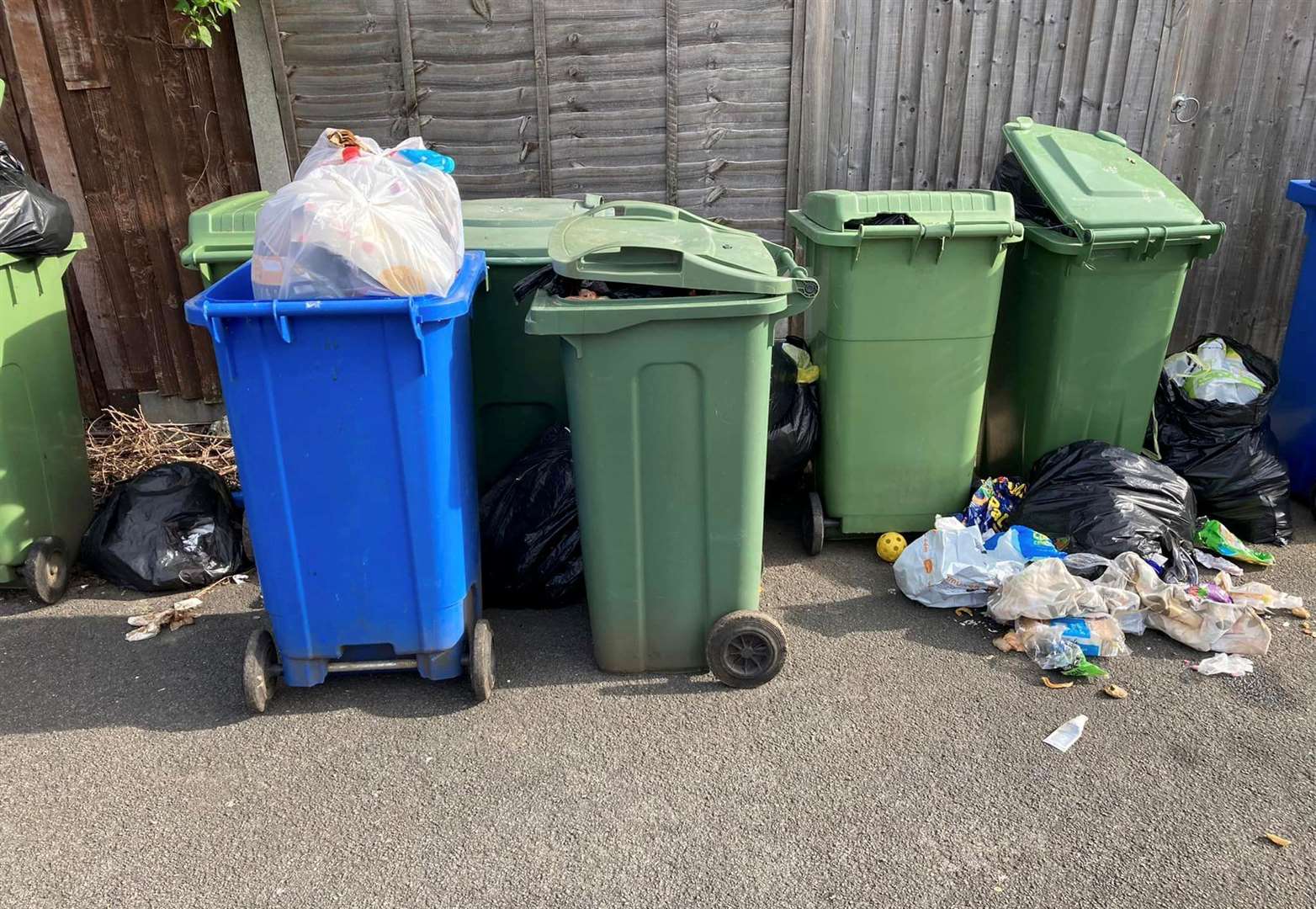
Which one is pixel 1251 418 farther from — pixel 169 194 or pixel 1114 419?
pixel 169 194

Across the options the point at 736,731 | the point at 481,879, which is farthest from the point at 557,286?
the point at 481,879

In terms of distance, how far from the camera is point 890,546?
381cm

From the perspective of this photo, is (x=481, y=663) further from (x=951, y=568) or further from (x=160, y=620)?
(x=951, y=568)

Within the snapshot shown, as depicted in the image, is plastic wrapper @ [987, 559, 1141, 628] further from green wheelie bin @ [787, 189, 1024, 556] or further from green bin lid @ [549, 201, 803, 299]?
green bin lid @ [549, 201, 803, 299]

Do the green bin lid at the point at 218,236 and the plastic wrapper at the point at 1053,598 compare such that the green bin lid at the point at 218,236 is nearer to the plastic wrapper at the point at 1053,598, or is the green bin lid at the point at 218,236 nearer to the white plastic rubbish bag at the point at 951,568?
the white plastic rubbish bag at the point at 951,568

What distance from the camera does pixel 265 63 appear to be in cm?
445

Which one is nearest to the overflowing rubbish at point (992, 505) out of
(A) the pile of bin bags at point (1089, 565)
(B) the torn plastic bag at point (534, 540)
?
(A) the pile of bin bags at point (1089, 565)

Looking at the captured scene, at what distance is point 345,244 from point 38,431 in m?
1.87

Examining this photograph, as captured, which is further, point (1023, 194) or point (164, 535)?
point (1023, 194)

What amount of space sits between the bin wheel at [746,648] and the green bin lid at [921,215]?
148 cm

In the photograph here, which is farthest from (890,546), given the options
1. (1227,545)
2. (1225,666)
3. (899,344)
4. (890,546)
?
(1227,545)

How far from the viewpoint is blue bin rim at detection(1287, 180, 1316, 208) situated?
407cm

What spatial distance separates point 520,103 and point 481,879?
3.51m

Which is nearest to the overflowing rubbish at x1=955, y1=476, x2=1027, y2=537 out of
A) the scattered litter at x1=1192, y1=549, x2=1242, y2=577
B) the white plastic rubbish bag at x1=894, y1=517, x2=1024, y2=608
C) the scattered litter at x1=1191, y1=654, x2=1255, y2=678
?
the white plastic rubbish bag at x1=894, y1=517, x2=1024, y2=608
